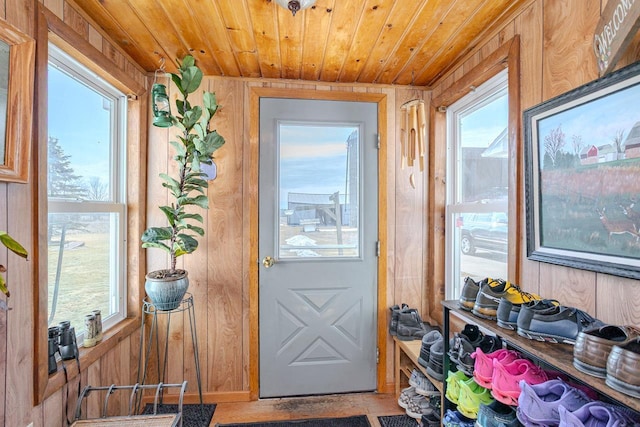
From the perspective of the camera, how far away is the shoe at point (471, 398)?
123 centimetres

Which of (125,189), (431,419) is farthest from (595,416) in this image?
(125,189)

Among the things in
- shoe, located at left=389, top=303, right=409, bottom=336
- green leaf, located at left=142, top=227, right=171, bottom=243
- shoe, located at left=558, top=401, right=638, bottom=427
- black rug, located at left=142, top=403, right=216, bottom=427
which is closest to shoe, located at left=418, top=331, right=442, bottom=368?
shoe, located at left=389, top=303, right=409, bottom=336

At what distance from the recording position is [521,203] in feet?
4.66

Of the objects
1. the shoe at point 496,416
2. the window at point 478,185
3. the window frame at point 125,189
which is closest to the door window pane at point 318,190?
the window at point 478,185

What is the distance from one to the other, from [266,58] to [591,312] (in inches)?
78.3

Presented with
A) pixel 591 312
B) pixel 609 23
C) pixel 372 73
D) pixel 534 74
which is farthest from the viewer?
pixel 372 73

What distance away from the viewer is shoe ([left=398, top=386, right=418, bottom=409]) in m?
1.99

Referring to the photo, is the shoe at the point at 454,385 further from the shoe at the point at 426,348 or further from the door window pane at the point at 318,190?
the door window pane at the point at 318,190

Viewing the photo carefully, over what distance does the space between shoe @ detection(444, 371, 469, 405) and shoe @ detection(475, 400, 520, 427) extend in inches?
6.7

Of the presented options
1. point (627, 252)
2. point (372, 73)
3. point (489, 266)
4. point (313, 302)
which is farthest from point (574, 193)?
point (313, 302)

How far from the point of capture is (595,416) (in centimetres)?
81

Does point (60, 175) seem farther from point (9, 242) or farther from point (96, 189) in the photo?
point (9, 242)

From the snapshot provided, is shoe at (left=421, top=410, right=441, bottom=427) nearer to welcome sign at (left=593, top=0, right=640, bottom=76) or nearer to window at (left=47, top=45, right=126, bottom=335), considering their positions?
welcome sign at (left=593, top=0, right=640, bottom=76)

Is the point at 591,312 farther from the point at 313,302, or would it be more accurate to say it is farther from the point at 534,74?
the point at 313,302
